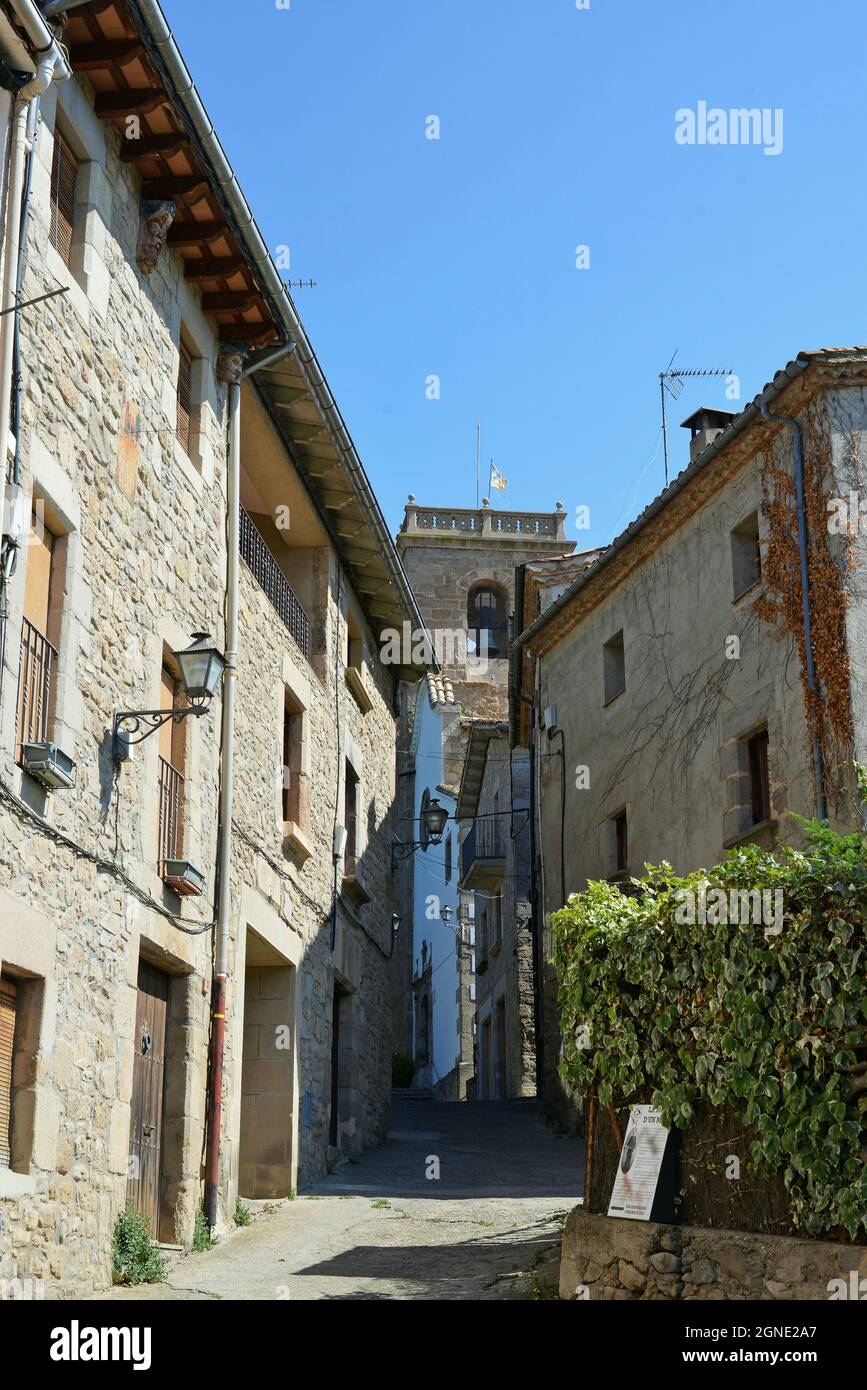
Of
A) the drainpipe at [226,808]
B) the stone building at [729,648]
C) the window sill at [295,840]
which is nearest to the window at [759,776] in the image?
the stone building at [729,648]

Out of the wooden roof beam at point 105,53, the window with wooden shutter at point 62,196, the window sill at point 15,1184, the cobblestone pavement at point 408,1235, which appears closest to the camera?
the window sill at point 15,1184

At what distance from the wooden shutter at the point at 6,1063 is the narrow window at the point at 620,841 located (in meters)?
10.2

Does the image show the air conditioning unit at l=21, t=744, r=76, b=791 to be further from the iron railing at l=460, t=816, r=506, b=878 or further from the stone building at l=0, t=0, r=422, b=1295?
the iron railing at l=460, t=816, r=506, b=878

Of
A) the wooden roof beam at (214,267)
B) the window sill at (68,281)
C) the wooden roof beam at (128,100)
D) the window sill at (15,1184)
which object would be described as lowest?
the window sill at (15,1184)

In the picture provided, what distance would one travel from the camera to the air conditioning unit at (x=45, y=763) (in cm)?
794

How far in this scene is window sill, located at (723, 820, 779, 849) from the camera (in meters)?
13.6

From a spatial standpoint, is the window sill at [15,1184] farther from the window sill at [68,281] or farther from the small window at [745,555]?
the small window at [745,555]

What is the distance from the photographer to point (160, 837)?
10.5 meters

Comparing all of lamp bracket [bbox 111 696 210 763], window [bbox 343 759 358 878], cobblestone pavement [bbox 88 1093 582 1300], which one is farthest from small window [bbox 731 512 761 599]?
lamp bracket [bbox 111 696 210 763]

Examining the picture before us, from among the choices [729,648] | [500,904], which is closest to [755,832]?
[729,648]
